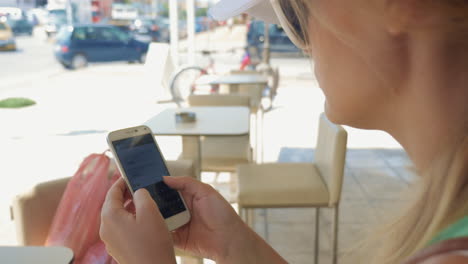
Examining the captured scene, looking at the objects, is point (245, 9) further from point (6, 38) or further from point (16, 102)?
point (6, 38)

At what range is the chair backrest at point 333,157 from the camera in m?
2.01

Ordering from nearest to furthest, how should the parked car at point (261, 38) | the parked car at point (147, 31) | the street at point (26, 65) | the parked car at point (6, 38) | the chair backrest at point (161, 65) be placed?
the chair backrest at point (161, 65) → the street at point (26, 65) → the parked car at point (261, 38) → the parked car at point (6, 38) → the parked car at point (147, 31)

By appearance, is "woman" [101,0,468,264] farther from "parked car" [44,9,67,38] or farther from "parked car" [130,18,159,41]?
"parked car" [44,9,67,38]

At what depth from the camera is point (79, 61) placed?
11461 mm

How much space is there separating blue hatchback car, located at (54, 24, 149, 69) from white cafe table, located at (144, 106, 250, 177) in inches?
367

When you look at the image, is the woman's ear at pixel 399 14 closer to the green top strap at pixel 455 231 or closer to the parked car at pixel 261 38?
the green top strap at pixel 455 231

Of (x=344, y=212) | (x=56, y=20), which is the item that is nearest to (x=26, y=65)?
(x=56, y=20)

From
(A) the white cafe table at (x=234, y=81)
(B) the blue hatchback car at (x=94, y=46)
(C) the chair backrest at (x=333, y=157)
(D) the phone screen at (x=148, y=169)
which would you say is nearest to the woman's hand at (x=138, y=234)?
(D) the phone screen at (x=148, y=169)

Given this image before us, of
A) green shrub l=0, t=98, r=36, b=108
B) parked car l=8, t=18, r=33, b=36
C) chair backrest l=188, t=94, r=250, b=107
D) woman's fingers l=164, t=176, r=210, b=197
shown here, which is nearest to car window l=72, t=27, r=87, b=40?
green shrub l=0, t=98, r=36, b=108

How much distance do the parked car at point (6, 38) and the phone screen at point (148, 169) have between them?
12.2m

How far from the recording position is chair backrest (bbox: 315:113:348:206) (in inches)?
79.0

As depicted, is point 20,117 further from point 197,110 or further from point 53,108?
point 197,110

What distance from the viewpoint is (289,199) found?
6.93 feet

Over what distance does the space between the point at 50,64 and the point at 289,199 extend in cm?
1129
